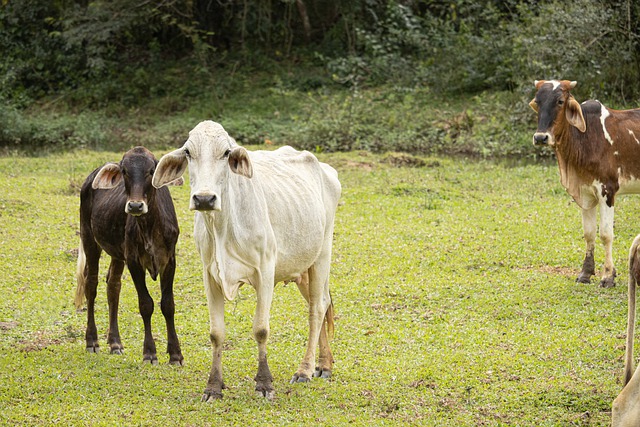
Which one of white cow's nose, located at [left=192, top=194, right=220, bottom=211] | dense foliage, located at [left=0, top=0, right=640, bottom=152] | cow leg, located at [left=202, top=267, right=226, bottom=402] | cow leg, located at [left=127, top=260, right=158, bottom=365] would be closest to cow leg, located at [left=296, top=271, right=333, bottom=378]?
cow leg, located at [left=202, top=267, right=226, bottom=402]

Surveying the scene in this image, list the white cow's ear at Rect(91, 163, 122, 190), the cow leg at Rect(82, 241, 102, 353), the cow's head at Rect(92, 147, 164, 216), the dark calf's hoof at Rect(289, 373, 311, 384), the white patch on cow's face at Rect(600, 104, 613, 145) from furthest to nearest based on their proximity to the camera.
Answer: the white patch on cow's face at Rect(600, 104, 613, 145) < the cow leg at Rect(82, 241, 102, 353) < the white cow's ear at Rect(91, 163, 122, 190) < the cow's head at Rect(92, 147, 164, 216) < the dark calf's hoof at Rect(289, 373, 311, 384)

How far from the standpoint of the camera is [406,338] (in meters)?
8.52

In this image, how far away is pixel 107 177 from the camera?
8125 mm

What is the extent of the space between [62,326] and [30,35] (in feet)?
71.0

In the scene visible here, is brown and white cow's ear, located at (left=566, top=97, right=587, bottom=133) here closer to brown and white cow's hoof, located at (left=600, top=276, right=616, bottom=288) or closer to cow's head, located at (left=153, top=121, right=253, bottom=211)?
brown and white cow's hoof, located at (left=600, top=276, right=616, bottom=288)

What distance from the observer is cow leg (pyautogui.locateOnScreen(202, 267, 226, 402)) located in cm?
675

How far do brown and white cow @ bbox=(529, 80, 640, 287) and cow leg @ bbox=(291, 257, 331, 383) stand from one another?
3.83 m

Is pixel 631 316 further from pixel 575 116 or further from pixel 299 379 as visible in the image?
pixel 575 116

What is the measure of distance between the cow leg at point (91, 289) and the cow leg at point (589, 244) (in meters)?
5.43

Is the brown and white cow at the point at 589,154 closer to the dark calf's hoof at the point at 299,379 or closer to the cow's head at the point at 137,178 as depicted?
the dark calf's hoof at the point at 299,379

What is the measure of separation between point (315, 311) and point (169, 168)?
5.74 ft

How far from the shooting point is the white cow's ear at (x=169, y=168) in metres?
6.69

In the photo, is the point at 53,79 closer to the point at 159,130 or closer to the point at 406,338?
the point at 159,130

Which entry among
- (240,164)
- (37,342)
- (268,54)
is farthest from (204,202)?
(268,54)
